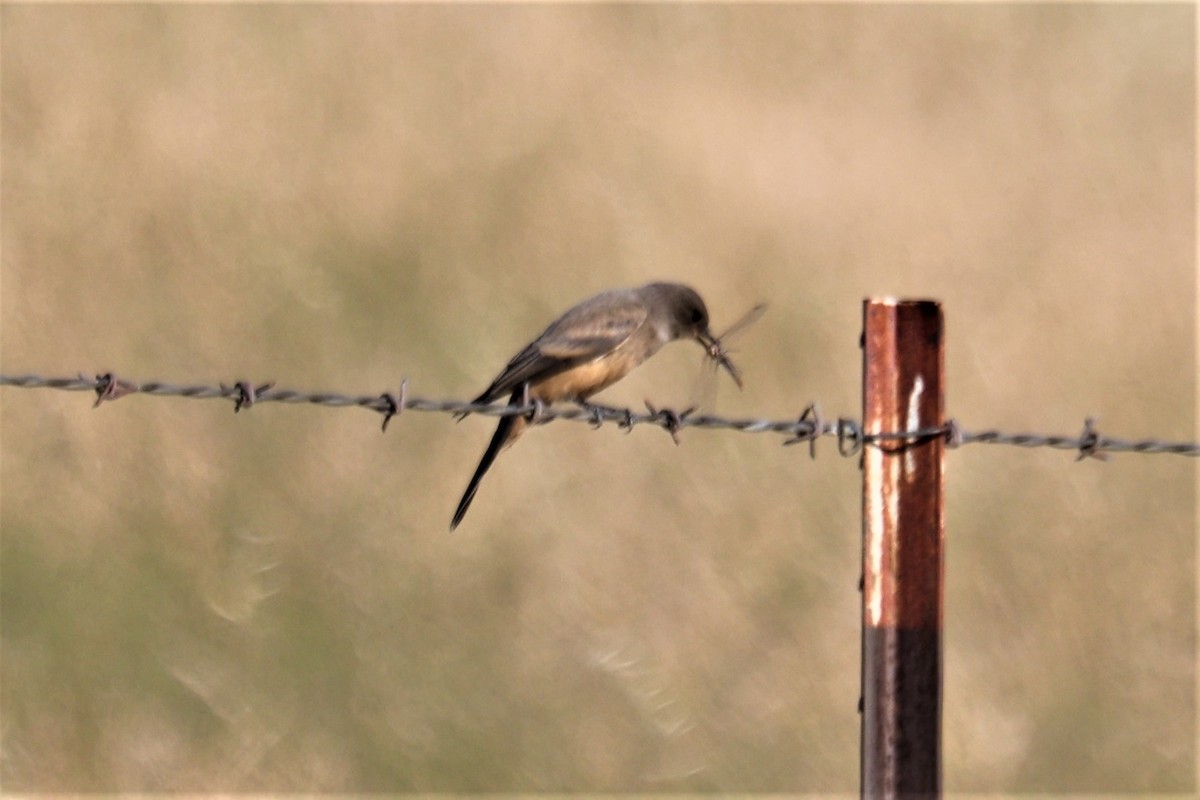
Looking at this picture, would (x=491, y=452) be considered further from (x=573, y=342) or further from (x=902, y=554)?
(x=902, y=554)

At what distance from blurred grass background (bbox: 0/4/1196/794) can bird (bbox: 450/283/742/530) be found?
1.08 m

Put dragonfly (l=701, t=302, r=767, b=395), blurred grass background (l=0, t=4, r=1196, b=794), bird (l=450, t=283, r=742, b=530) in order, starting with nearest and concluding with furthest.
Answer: bird (l=450, t=283, r=742, b=530) → dragonfly (l=701, t=302, r=767, b=395) → blurred grass background (l=0, t=4, r=1196, b=794)

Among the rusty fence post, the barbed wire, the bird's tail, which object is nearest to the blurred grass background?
the bird's tail

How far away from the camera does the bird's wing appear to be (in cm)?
695

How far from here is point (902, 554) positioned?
14.1 ft

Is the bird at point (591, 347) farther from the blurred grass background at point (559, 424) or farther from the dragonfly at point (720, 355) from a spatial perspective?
the blurred grass background at point (559, 424)

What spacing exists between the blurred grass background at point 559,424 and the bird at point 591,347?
108cm

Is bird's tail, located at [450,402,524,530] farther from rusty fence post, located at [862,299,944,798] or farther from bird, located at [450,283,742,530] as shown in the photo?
rusty fence post, located at [862,299,944,798]

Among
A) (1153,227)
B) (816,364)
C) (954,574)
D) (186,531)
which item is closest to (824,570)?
(954,574)

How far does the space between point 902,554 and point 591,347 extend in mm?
2907

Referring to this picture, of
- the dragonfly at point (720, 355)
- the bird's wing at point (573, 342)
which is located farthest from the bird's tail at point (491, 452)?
the dragonfly at point (720, 355)

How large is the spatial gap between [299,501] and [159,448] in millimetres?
676

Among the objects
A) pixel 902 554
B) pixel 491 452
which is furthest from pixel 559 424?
pixel 902 554

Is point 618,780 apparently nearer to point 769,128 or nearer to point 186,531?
point 186,531
